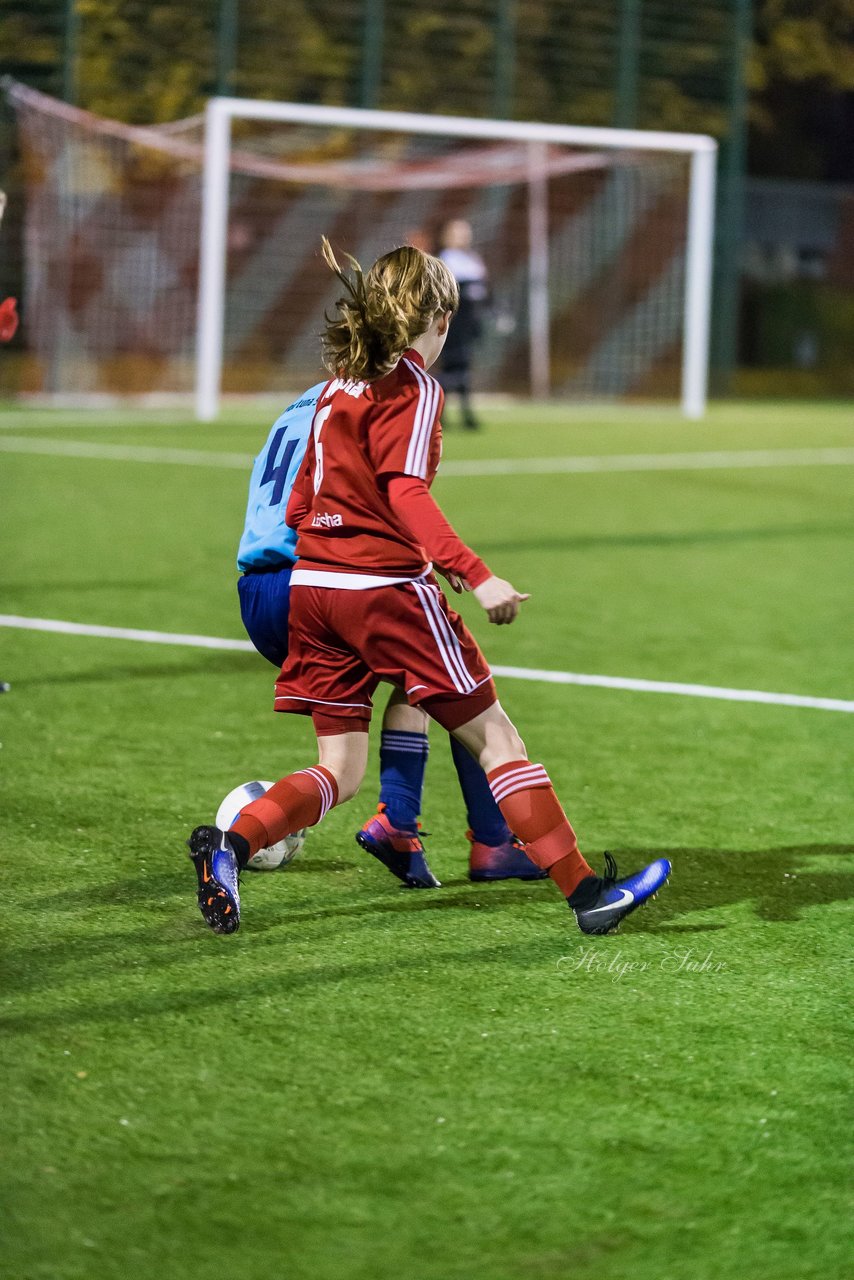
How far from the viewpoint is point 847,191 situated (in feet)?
111

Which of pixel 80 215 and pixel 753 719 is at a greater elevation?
pixel 80 215

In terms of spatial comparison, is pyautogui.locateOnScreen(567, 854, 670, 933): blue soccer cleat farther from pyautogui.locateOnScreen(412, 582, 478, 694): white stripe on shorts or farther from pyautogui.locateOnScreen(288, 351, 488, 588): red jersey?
pyautogui.locateOnScreen(288, 351, 488, 588): red jersey

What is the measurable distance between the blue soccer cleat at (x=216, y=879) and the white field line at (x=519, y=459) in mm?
10959

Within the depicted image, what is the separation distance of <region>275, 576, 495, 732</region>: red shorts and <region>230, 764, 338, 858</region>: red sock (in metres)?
0.23

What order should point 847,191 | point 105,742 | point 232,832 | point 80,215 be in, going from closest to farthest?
point 232,832 < point 105,742 < point 80,215 < point 847,191

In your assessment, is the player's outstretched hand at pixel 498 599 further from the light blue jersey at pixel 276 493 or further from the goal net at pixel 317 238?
the goal net at pixel 317 238

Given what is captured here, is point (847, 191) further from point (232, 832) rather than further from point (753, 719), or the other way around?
point (232, 832)

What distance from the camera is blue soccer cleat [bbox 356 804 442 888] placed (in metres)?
4.47

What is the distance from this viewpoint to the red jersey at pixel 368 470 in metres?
3.92

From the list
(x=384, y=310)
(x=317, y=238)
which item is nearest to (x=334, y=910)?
(x=384, y=310)

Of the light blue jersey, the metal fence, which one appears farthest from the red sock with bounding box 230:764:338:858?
the metal fence

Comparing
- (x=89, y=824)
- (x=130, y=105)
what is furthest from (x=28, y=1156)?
(x=130, y=105)

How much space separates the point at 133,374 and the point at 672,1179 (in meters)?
19.1

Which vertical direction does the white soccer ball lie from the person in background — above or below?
below
